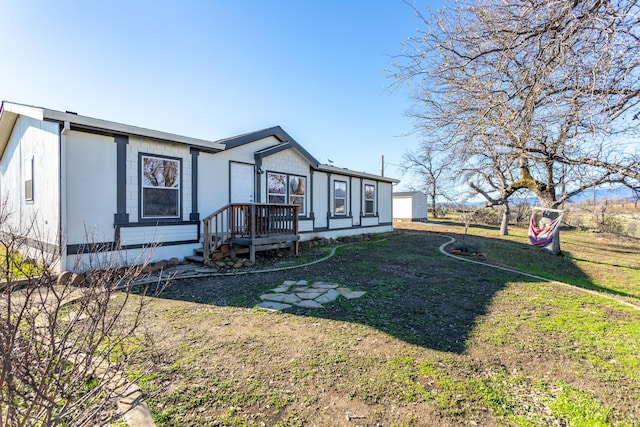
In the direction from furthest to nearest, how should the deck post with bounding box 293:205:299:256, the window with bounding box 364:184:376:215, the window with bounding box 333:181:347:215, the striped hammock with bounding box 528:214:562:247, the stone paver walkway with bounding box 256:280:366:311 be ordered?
the window with bounding box 364:184:376:215 → the window with bounding box 333:181:347:215 → the striped hammock with bounding box 528:214:562:247 → the deck post with bounding box 293:205:299:256 → the stone paver walkway with bounding box 256:280:366:311

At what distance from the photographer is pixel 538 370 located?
287 cm

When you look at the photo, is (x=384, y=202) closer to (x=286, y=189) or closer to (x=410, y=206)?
(x=286, y=189)

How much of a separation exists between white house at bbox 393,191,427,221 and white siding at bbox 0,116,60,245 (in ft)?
79.5

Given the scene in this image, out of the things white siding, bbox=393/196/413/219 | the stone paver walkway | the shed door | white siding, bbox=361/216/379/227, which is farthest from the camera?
white siding, bbox=393/196/413/219

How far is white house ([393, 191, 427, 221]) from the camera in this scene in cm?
2653

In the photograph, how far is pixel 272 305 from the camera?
4543 mm

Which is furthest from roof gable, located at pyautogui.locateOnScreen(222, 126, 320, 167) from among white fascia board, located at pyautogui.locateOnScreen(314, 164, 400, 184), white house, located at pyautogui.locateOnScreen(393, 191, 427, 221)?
white house, located at pyautogui.locateOnScreen(393, 191, 427, 221)

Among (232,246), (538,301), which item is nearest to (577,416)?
(538,301)

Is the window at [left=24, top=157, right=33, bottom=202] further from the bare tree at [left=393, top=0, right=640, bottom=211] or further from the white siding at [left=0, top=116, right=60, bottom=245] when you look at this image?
the bare tree at [left=393, top=0, right=640, bottom=211]

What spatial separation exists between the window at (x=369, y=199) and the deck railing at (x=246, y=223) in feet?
18.8

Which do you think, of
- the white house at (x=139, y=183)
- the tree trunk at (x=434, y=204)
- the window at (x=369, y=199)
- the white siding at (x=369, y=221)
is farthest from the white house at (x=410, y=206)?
the white house at (x=139, y=183)

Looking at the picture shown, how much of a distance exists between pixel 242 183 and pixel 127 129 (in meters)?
3.21

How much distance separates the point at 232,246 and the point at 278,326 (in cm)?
435

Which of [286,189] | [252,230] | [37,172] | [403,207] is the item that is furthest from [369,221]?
[403,207]
